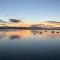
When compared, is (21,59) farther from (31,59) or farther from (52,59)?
(52,59)

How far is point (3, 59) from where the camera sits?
7.74 metres

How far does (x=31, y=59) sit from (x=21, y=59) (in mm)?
554

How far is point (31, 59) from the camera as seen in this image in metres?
7.76

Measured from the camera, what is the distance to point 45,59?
Answer: 7746 mm

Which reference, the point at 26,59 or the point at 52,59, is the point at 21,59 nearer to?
the point at 26,59

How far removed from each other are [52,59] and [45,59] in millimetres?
408

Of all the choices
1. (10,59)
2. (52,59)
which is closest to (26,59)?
(10,59)

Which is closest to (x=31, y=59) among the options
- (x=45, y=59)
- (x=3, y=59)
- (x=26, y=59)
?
(x=26, y=59)

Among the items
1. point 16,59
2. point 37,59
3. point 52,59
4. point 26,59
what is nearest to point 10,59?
point 16,59

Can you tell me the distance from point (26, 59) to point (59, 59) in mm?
1825

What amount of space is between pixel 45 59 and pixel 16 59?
1603mm

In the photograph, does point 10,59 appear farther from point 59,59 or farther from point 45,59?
point 59,59

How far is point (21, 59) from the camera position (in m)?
7.69

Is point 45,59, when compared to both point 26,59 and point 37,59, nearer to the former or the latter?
point 37,59
